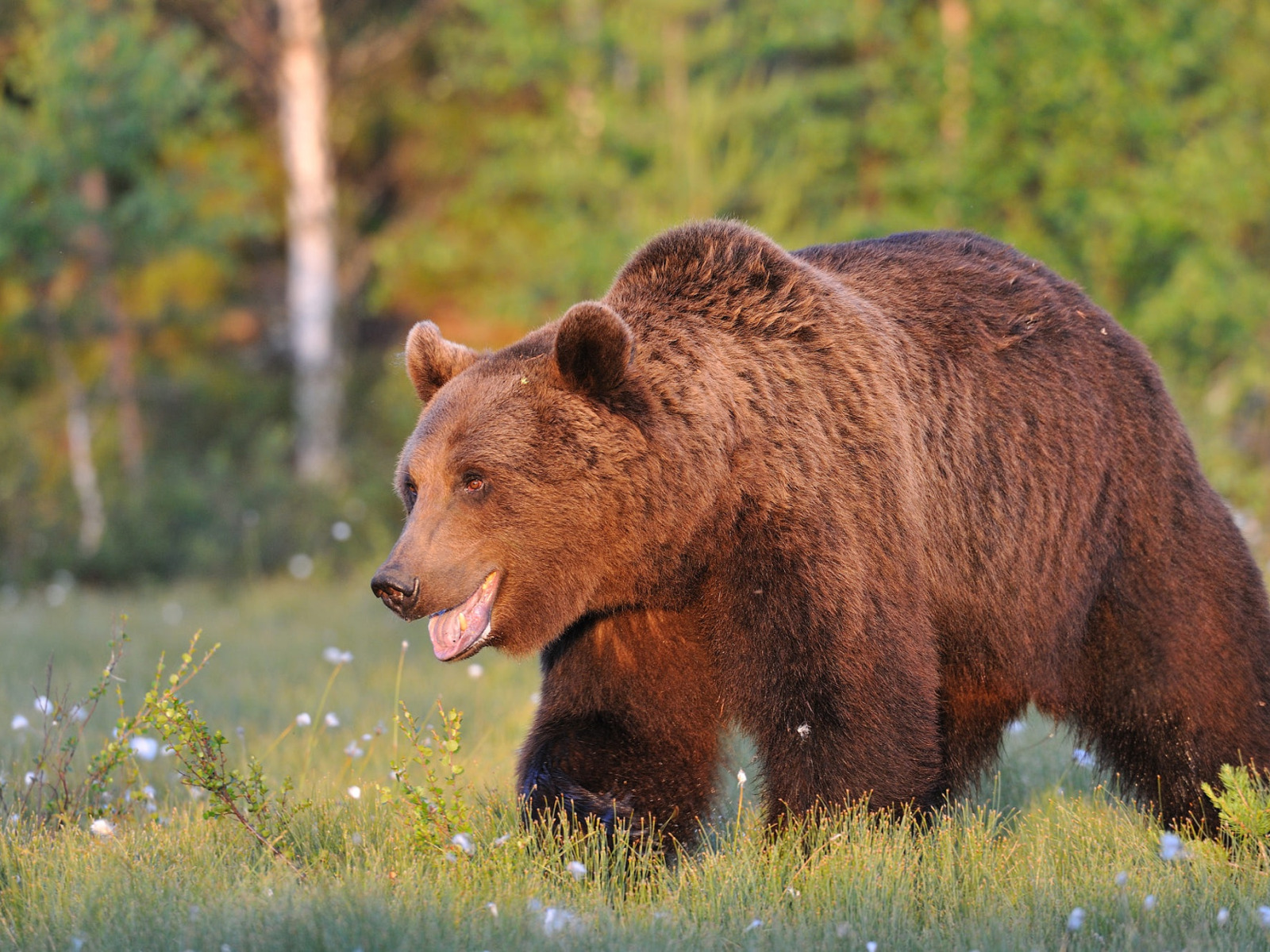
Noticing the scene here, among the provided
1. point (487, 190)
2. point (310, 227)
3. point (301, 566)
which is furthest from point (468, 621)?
point (487, 190)

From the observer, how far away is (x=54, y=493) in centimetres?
1498

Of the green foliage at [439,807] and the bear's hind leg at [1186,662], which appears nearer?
the green foliage at [439,807]

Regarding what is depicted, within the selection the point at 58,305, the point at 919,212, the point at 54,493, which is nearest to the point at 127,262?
the point at 58,305

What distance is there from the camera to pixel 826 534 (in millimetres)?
4219

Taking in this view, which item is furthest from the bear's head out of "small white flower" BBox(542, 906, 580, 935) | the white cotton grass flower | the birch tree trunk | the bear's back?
the birch tree trunk

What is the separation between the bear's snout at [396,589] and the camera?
Answer: 13.0 ft

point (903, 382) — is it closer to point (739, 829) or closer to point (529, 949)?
point (739, 829)

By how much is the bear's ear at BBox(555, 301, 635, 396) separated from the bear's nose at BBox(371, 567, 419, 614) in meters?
0.79

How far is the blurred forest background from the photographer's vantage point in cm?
1506

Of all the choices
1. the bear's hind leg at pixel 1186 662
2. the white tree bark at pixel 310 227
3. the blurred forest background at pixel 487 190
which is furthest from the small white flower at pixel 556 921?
the white tree bark at pixel 310 227

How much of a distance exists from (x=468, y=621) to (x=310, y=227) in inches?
548

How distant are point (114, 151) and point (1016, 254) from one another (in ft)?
41.0

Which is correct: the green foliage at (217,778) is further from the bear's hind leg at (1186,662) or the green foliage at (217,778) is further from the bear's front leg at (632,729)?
the bear's hind leg at (1186,662)

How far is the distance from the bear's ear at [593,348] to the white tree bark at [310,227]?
12.5 m
